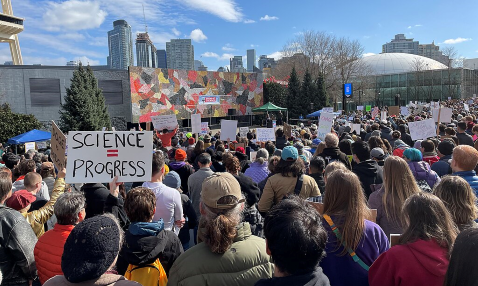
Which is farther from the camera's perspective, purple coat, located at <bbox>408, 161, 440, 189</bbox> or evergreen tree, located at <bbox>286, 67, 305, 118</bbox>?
evergreen tree, located at <bbox>286, 67, 305, 118</bbox>

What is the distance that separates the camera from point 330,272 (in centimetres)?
235

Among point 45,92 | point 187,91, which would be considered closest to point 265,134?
point 45,92

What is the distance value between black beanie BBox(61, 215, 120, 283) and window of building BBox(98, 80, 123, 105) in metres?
31.0

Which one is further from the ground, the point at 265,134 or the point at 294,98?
the point at 294,98

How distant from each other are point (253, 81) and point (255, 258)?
39.7 meters

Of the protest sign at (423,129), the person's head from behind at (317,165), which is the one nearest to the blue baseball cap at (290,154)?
the person's head from behind at (317,165)

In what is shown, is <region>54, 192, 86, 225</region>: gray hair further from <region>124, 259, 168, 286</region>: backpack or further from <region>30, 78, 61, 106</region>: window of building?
<region>30, 78, 61, 106</region>: window of building

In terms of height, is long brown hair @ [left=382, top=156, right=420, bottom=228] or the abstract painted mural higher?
the abstract painted mural

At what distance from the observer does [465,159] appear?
4000mm

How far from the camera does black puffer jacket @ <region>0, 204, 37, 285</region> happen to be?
2910mm

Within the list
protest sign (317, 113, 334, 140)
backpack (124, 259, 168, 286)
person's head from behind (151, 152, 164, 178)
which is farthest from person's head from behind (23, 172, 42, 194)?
protest sign (317, 113, 334, 140)

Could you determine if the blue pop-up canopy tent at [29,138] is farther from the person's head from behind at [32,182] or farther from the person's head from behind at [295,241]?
the person's head from behind at [295,241]

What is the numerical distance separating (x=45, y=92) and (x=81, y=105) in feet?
17.0

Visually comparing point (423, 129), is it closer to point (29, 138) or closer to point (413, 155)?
point (413, 155)
